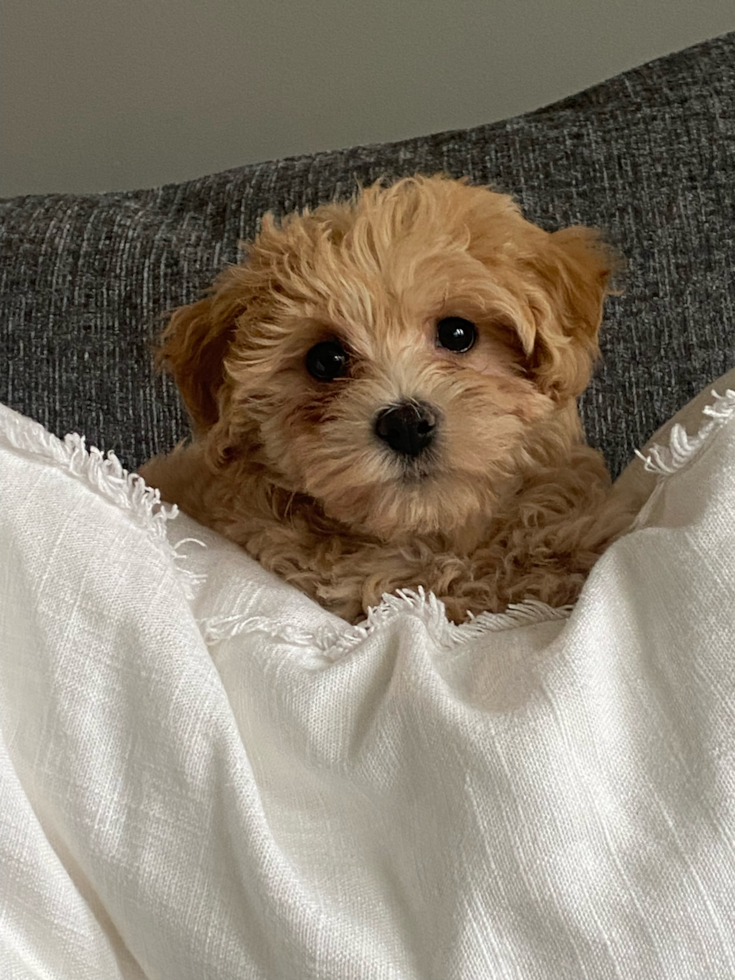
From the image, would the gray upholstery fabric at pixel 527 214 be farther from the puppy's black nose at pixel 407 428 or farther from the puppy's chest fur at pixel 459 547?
the puppy's black nose at pixel 407 428

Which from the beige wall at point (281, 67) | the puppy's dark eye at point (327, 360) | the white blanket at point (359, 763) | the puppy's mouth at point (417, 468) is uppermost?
the beige wall at point (281, 67)

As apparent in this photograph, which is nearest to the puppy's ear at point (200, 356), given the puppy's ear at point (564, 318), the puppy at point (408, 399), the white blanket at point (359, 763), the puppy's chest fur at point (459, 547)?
the puppy at point (408, 399)

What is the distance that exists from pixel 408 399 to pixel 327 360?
0.14 meters

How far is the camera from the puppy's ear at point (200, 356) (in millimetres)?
1268

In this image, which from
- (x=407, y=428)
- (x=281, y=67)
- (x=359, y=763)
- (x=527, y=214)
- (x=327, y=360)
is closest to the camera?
(x=359, y=763)

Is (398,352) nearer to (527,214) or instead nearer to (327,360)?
(327,360)

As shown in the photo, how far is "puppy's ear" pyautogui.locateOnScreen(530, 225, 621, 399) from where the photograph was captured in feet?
3.92

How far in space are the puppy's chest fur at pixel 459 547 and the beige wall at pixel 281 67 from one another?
158 cm

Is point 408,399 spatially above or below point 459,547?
above

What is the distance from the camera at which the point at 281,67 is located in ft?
8.34

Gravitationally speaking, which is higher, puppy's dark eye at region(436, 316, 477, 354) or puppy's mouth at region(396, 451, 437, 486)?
puppy's dark eye at region(436, 316, 477, 354)

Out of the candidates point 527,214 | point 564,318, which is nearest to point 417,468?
point 564,318

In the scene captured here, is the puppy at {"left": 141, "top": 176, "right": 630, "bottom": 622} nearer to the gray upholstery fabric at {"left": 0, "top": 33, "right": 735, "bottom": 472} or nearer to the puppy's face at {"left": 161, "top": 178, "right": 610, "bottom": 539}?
the puppy's face at {"left": 161, "top": 178, "right": 610, "bottom": 539}

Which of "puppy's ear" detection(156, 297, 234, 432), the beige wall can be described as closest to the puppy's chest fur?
"puppy's ear" detection(156, 297, 234, 432)
